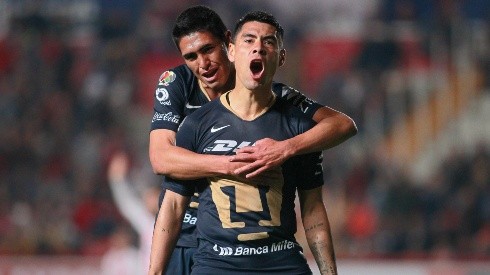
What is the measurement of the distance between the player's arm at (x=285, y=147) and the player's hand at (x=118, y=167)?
6.31 meters

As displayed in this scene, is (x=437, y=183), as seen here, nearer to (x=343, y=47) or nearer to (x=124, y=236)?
(x=343, y=47)

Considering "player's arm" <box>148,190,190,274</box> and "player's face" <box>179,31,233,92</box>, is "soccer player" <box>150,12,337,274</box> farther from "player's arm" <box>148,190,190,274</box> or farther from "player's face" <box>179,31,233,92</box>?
"player's face" <box>179,31,233,92</box>

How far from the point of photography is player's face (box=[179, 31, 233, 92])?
5.17 meters

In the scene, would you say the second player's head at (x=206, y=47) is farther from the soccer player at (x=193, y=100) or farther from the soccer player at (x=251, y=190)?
the soccer player at (x=251, y=190)

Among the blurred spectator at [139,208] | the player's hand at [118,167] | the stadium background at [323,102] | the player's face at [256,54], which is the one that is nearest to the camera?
the player's face at [256,54]

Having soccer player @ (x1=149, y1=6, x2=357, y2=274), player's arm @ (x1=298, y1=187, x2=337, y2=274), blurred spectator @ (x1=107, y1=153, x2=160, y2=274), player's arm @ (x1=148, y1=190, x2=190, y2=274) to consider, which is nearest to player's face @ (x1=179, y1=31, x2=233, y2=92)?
soccer player @ (x1=149, y1=6, x2=357, y2=274)

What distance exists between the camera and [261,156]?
13.9ft

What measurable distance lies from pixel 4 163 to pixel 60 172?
72 centimetres

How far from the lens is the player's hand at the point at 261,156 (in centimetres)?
422

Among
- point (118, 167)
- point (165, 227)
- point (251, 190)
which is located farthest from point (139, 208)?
point (251, 190)

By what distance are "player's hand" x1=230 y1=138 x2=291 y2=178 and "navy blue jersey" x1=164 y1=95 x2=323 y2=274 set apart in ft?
0.33

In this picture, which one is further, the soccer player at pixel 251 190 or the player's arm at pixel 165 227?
the player's arm at pixel 165 227

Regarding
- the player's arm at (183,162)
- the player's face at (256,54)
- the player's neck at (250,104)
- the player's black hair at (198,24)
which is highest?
the player's black hair at (198,24)

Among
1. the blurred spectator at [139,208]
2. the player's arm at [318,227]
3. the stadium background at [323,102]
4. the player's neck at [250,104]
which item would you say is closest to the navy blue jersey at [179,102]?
the player's neck at [250,104]
